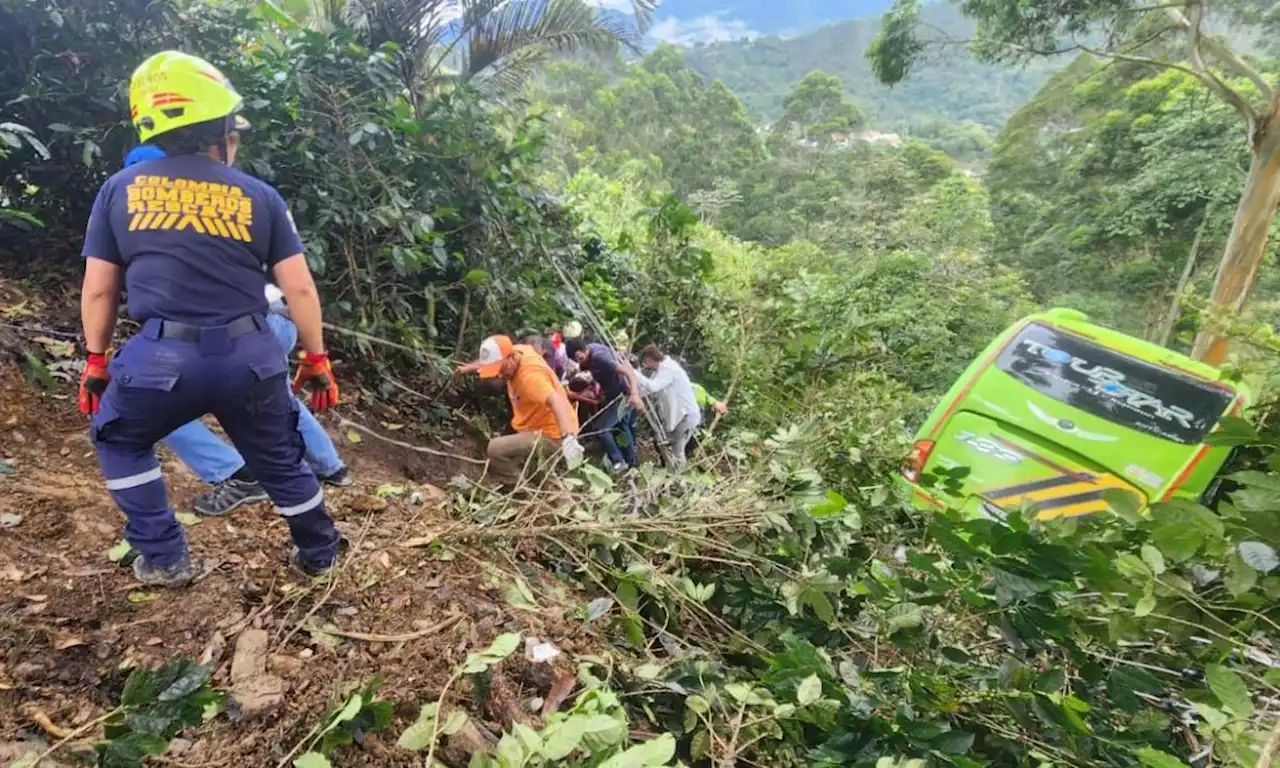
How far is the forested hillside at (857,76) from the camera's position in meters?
77.8

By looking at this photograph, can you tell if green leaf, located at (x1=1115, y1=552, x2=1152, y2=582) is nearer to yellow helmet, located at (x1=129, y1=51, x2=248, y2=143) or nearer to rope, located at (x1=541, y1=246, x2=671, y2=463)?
yellow helmet, located at (x1=129, y1=51, x2=248, y2=143)

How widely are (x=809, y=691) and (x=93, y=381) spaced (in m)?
2.25

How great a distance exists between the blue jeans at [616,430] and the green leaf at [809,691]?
340cm

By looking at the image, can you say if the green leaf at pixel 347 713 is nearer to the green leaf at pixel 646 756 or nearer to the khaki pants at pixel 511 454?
the green leaf at pixel 646 756

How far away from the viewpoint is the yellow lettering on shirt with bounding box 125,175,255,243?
2074 millimetres

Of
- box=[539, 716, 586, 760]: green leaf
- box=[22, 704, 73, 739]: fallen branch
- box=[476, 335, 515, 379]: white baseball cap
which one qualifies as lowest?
box=[22, 704, 73, 739]: fallen branch

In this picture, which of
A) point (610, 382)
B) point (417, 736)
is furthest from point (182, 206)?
point (610, 382)

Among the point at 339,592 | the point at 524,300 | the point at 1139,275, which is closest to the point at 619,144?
the point at 1139,275

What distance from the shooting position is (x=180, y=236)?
209 centimetres

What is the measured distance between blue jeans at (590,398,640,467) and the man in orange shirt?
73 centimetres

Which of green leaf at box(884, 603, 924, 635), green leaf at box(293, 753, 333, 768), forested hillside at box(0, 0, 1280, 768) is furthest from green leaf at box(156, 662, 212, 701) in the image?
green leaf at box(884, 603, 924, 635)

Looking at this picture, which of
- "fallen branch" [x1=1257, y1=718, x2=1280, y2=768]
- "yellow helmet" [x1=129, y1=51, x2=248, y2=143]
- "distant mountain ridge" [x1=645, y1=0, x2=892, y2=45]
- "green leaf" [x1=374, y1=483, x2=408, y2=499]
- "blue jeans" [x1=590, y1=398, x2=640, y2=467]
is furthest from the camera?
"distant mountain ridge" [x1=645, y1=0, x2=892, y2=45]

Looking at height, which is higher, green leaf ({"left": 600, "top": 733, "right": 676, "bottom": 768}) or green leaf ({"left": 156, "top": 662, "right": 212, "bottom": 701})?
green leaf ({"left": 600, "top": 733, "right": 676, "bottom": 768})

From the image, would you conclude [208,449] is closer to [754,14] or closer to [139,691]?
[139,691]
